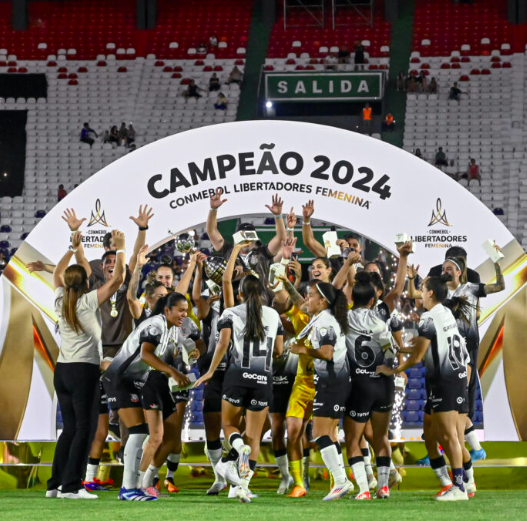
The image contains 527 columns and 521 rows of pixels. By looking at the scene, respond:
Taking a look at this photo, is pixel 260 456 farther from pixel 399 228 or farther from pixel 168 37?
pixel 168 37

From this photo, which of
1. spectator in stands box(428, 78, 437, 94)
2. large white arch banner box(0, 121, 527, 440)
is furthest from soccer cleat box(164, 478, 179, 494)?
spectator in stands box(428, 78, 437, 94)

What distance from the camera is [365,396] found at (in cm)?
822

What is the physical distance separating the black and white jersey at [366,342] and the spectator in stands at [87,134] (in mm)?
20965

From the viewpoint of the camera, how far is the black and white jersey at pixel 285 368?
29.2 ft

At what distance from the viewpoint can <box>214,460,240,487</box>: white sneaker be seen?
8.04m

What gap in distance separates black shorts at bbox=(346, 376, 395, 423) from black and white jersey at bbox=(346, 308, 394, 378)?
53mm

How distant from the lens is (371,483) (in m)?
8.89

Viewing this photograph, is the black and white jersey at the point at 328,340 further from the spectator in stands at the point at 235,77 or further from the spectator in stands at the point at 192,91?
the spectator in stands at the point at 235,77

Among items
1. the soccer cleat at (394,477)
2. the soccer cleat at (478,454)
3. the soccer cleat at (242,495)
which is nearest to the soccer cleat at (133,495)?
the soccer cleat at (242,495)

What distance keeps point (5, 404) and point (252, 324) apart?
335 cm

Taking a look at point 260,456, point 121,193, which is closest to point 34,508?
point 260,456

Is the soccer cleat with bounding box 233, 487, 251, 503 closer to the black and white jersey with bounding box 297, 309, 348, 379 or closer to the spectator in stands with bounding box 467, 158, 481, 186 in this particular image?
the black and white jersey with bounding box 297, 309, 348, 379

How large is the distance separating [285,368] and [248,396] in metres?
0.75

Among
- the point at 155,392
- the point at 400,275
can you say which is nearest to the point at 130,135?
the point at 400,275
